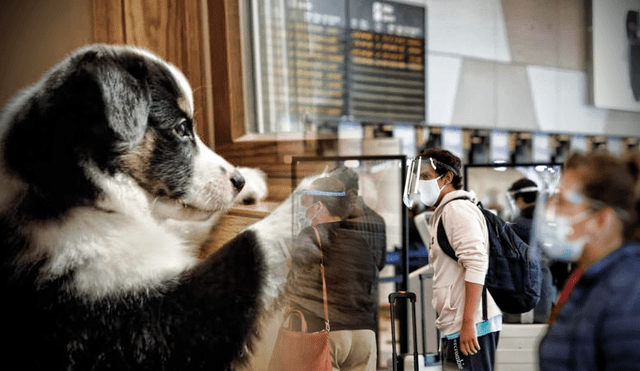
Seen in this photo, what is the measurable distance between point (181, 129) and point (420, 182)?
1.80ft

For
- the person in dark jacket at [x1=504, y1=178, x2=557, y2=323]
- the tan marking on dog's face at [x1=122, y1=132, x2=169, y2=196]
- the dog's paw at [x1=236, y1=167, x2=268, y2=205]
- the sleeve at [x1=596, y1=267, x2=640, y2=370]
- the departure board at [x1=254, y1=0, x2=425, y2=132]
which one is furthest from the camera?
the departure board at [x1=254, y1=0, x2=425, y2=132]

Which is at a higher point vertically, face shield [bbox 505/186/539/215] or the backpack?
face shield [bbox 505/186/539/215]

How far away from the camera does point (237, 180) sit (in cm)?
130

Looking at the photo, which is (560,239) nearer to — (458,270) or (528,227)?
(528,227)

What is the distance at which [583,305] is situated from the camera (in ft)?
3.13

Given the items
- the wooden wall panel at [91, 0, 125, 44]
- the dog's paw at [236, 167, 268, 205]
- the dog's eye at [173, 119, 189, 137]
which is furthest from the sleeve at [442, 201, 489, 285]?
the wooden wall panel at [91, 0, 125, 44]

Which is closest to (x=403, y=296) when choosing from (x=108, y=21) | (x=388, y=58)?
(x=388, y=58)

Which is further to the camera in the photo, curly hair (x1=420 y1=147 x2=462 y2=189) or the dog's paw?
the dog's paw

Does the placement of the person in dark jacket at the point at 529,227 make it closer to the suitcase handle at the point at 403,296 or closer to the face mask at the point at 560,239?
the face mask at the point at 560,239

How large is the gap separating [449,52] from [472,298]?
0.70 meters

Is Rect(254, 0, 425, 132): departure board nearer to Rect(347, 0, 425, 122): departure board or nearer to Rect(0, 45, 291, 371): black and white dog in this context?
Rect(347, 0, 425, 122): departure board

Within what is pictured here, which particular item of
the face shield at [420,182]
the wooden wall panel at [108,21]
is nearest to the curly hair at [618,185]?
the face shield at [420,182]

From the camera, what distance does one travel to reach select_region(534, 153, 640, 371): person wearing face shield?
907mm

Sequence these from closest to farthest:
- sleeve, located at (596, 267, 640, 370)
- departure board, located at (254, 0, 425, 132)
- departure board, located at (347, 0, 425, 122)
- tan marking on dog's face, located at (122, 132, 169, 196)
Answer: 1. sleeve, located at (596, 267, 640, 370)
2. tan marking on dog's face, located at (122, 132, 169, 196)
3. departure board, located at (254, 0, 425, 132)
4. departure board, located at (347, 0, 425, 122)
